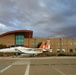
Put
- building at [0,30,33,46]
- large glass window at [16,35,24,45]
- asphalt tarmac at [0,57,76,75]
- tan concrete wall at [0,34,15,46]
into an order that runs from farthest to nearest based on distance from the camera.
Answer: large glass window at [16,35,24,45]
building at [0,30,33,46]
tan concrete wall at [0,34,15,46]
asphalt tarmac at [0,57,76,75]

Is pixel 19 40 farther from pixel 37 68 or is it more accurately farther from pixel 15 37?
pixel 37 68

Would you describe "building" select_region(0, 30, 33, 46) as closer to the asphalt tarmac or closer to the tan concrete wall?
the tan concrete wall

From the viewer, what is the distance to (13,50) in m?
76.1

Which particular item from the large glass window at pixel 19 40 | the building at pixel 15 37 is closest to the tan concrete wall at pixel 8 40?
the building at pixel 15 37

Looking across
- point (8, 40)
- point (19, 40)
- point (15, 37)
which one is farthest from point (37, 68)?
point (15, 37)

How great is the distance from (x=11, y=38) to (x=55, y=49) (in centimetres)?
2349

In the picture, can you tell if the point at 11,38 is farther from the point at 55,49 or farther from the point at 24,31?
the point at 55,49

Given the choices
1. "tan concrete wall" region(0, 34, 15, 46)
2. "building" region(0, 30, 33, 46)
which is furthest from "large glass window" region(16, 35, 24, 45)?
"tan concrete wall" region(0, 34, 15, 46)

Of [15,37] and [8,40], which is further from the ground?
[15,37]

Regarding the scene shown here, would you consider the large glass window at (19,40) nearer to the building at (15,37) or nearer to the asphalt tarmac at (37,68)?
the building at (15,37)

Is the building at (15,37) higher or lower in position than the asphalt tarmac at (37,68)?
higher

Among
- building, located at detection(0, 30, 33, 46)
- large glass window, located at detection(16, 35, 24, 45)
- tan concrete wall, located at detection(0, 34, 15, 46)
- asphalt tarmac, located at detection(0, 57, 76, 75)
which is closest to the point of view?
asphalt tarmac, located at detection(0, 57, 76, 75)

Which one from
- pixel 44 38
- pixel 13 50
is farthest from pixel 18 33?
pixel 13 50

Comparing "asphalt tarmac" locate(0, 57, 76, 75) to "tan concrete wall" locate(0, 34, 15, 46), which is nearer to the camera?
"asphalt tarmac" locate(0, 57, 76, 75)
